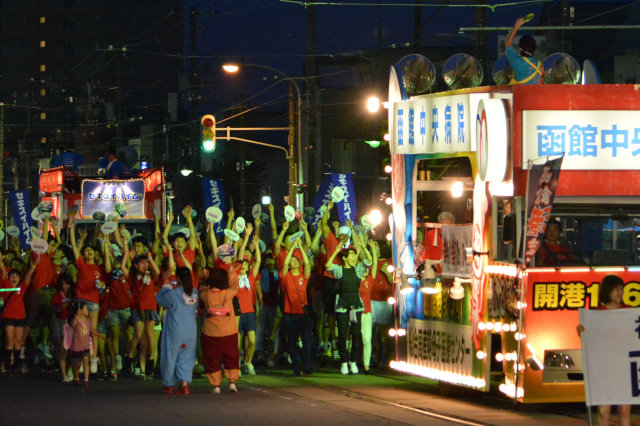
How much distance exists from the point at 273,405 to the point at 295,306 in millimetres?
3634

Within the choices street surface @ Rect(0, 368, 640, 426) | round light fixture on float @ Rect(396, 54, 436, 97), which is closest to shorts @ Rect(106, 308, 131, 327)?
street surface @ Rect(0, 368, 640, 426)

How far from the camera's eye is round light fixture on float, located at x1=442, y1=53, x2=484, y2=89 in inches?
562

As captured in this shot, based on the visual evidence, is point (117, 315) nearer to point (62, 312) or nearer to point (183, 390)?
point (62, 312)

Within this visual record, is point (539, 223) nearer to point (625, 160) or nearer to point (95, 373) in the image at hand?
point (625, 160)

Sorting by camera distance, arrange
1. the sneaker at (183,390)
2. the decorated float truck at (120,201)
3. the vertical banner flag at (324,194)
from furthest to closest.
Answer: the decorated float truck at (120,201) < the vertical banner flag at (324,194) < the sneaker at (183,390)

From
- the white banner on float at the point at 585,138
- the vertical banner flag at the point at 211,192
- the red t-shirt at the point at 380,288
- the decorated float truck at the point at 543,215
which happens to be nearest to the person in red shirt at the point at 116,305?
the red t-shirt at the point at 380,288

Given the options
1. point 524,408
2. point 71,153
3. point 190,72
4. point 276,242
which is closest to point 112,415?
point 524,408

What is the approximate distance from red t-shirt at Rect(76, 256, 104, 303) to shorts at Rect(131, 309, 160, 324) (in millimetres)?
558

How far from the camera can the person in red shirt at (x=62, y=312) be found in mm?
16219

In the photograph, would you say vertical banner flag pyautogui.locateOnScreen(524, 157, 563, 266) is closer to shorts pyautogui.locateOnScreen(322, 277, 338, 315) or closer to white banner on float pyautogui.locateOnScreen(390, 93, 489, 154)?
white banner on float pyautogui.locateOnScreen(390, 93, 489, 154)

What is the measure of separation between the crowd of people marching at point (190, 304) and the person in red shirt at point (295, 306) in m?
0.01

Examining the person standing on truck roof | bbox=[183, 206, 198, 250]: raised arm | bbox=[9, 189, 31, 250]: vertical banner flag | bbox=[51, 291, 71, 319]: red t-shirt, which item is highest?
the person standing on truck roof

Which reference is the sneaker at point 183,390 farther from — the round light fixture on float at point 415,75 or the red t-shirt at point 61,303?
the round light fixture on float at point 415,75

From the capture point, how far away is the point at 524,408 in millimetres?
13062
